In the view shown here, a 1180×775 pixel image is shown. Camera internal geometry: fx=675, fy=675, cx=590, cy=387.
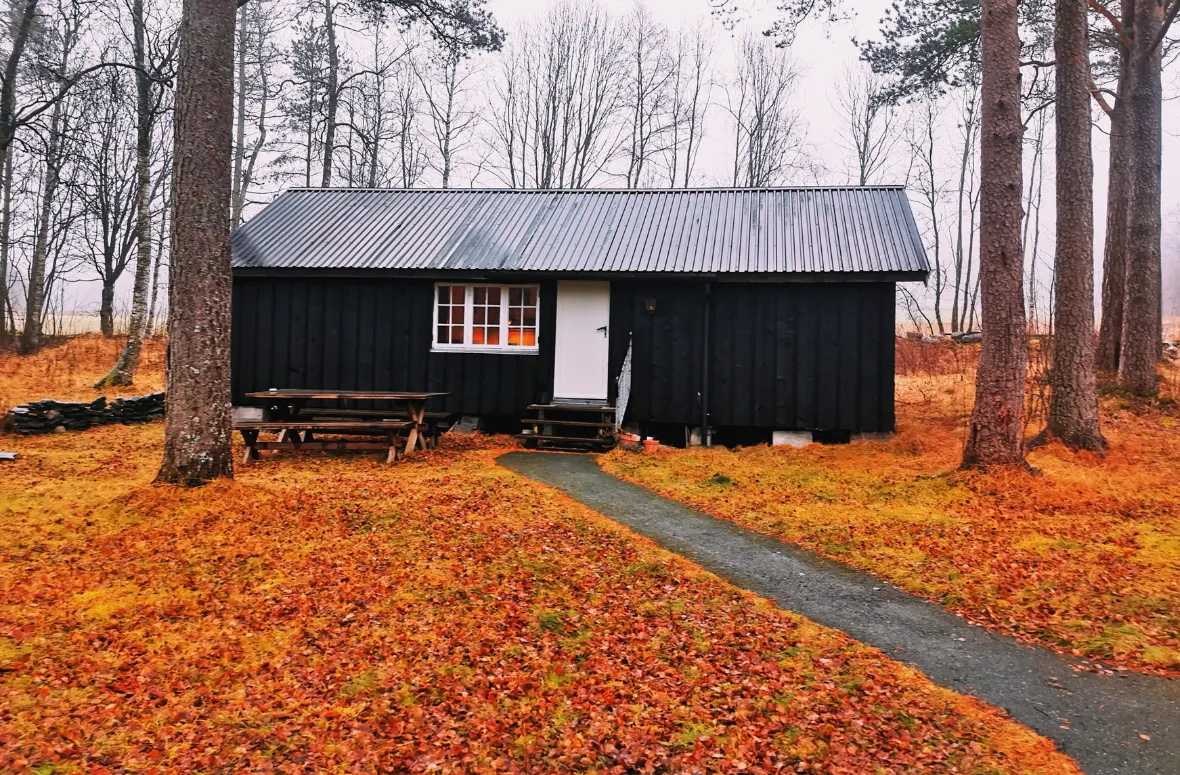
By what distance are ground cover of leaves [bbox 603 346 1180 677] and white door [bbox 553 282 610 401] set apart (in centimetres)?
187

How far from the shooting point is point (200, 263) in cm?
584

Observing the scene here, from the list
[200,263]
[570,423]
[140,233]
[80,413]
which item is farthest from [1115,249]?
[140,233]

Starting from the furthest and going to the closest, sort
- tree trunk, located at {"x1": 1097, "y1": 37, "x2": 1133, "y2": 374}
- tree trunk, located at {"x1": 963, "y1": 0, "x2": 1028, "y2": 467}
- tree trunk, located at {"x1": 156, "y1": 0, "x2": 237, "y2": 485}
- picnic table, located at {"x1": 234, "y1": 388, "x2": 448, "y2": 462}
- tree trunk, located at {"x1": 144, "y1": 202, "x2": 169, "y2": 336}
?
tree trunk, located at {"x1": 144, "y1": 202, "x2": 169, "y2": 336} < tree trunk, located at {"x1": 1097, "y1": 37, "x2": 1133, "y2": 374} < picnic table, located at {"x1": 234, "y1": 388, "x2": 448, "y2": 462} < tree trunk, located at {"x1": 963, "y1": 0, "x2": 1028, "y2": 467} < tree trunk, located at {"x1": 156, "y1": 0, "x2": 237, "y2": 485}

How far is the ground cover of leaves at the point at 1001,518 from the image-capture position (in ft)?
13.7

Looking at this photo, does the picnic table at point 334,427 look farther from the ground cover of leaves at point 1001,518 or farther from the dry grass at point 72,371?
the dry grass at point 72,371

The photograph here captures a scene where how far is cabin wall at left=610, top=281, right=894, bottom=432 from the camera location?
33.8ft

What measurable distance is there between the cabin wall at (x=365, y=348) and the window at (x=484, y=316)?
7.6 inches

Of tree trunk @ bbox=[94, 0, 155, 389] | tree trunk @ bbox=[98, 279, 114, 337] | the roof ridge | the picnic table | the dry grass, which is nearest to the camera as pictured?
the picnic table

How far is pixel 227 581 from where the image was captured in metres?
4.40

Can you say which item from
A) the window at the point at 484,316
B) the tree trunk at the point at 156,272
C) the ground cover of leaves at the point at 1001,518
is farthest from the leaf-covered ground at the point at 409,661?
the tree trunk at the point at 156,272

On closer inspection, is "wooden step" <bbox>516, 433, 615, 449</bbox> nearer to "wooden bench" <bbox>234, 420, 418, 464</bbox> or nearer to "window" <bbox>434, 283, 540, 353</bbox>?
"window" <bbox>434, 283, 540, 353</bbox>

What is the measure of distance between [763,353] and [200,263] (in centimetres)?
784

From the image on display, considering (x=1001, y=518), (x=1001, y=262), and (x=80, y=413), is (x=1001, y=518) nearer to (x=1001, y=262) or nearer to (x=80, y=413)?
(x=1001, y=262)

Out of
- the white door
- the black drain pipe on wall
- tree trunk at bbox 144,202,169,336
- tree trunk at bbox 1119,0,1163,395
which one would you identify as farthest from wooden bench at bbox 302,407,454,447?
tree trunk at bbox 144,202,169,336
